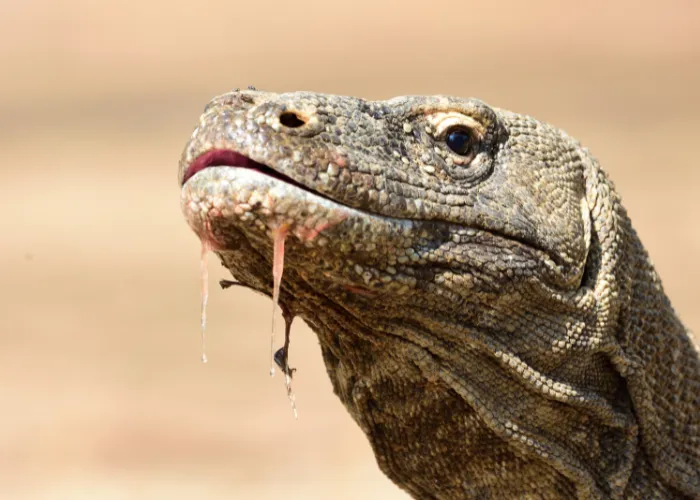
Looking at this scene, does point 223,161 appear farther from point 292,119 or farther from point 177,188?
point 177,188

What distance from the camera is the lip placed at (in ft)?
14.1

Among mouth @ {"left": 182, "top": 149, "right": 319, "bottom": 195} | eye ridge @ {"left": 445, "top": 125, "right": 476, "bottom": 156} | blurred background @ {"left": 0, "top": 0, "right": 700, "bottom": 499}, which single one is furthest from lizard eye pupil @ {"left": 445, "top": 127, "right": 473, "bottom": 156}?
blurred background @ {"left": 0, "top": 0, "right": 700, "bottom": 499}

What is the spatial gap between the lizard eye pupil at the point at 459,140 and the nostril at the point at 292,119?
0.77 metres

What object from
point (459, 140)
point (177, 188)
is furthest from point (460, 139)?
point (177, 188)

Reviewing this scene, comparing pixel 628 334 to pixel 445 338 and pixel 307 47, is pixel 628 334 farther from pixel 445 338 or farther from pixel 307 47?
pixel 307 47

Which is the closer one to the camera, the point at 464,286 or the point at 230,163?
the point at 230,163

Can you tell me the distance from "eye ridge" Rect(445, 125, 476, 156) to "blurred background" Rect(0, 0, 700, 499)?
7171 millimetres

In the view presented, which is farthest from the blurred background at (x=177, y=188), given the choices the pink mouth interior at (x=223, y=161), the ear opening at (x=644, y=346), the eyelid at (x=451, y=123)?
the pink mouth interior at (x=223, y=161)

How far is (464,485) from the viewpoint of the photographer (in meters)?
5.24

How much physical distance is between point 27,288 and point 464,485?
1393cm

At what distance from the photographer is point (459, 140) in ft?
16.4

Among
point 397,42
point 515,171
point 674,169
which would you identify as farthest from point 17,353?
point 397,42

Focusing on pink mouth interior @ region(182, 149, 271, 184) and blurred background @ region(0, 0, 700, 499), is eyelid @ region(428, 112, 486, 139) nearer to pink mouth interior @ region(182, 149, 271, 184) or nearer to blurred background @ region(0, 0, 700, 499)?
pink mouth interior @ region(182, 149, 271, 184)

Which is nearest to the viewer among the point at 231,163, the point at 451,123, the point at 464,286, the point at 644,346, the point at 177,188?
the point at 231,163
